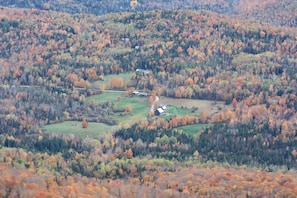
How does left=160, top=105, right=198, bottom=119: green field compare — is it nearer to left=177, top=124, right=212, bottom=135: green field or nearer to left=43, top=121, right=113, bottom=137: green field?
left=177, top=124, right=212, bottom=135: green field

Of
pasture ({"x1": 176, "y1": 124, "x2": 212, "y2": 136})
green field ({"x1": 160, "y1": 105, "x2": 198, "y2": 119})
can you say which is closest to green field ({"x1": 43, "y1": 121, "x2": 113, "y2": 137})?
green field ({"x1": 160, "y1": 105, "x2": 198, "y2": 119})

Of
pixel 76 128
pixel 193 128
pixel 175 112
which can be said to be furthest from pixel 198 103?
pixel 76 128

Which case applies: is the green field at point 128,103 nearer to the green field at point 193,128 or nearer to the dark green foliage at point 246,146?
the green field at point 193,128

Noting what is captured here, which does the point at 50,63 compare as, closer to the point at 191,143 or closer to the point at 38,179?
the point at 191,143

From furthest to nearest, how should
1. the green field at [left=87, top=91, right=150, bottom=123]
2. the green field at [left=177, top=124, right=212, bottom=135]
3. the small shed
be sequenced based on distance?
1. the small shed
2. the green field at [left=87, top=91, right=150, bottom=123]
3. the green field at [left=177, top=124, right=212, bottom=135]

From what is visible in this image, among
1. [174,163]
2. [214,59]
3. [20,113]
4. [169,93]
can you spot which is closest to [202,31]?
[214,59]
